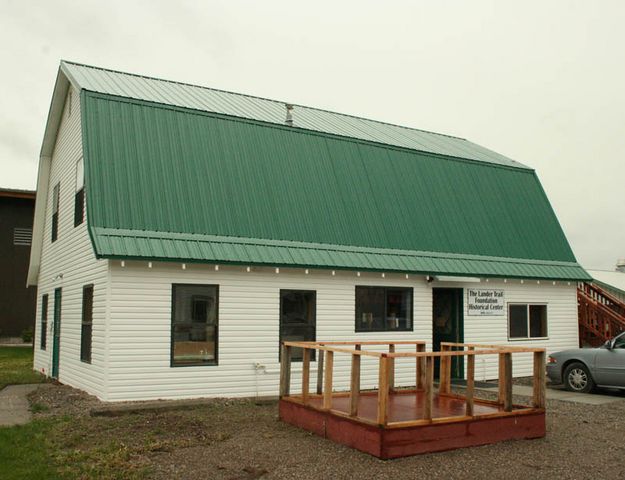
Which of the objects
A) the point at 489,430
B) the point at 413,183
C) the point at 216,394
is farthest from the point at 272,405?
the point at 413,183

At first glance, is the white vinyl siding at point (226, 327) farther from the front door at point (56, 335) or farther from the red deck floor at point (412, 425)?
the front door at point (56, 335)

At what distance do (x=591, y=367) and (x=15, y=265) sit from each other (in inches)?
1093

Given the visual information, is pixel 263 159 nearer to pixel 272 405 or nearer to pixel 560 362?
pixel 272 405

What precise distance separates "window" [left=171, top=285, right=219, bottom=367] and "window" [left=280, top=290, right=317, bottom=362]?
1.55 meters

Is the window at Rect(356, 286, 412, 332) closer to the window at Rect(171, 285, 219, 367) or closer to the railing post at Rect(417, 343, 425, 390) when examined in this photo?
the railing post at Rect(417, 343, 425, 390)

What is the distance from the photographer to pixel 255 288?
14.0 metres

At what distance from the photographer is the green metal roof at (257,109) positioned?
54.1 ft

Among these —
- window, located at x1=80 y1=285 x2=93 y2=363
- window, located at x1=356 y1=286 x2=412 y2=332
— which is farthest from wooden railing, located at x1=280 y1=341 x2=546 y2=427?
window, located at x1=80 y1=285 x2=93 y2=363

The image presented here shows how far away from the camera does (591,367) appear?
15141mm

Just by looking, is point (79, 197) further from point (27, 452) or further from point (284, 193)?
point (27, 452)

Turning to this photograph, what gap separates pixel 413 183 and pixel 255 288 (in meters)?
5.96

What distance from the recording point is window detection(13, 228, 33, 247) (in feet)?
111

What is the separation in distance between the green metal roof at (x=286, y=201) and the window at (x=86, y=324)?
2.34m

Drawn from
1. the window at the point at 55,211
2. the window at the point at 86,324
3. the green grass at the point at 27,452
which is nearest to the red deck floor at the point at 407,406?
the green grass at the point at 27,452
